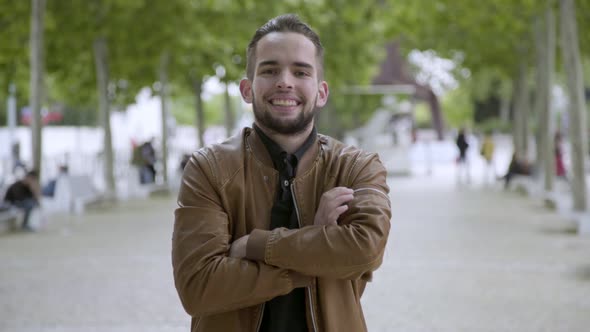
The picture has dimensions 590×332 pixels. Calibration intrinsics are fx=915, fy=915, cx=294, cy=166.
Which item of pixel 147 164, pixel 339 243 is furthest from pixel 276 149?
pixel 147 164

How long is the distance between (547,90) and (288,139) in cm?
1904

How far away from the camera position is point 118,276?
10711 mm

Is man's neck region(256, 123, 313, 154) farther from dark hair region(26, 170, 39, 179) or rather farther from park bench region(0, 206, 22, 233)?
dark hair region(26, 170, 39, 179)

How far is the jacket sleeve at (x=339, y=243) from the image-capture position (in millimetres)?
2727

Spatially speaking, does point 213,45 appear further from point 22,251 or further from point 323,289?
point 323,289

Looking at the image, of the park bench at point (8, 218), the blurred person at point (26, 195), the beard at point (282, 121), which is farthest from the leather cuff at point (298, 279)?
the blurred person at point (26, 195)

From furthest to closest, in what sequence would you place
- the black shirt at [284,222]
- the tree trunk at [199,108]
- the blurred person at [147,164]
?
1. the tree trunk at [199,108]
2. the blurred person at [147,164]
3. the black shirt at [284,222]

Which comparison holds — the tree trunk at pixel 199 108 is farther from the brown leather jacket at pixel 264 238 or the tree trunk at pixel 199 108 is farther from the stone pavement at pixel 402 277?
the brown leather jacket at pixel 264 238

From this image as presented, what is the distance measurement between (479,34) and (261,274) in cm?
2520

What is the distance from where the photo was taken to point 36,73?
1883 cm

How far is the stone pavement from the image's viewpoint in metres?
7.97

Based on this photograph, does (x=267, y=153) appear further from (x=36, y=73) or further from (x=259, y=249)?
(x=36, y=73)

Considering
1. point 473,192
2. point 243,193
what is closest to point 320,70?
point 243,193

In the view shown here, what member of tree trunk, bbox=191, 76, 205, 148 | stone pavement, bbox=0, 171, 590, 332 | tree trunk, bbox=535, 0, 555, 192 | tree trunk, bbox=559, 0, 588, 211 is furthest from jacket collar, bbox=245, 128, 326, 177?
tree trunk, bbox=191, 76, 205, 148
